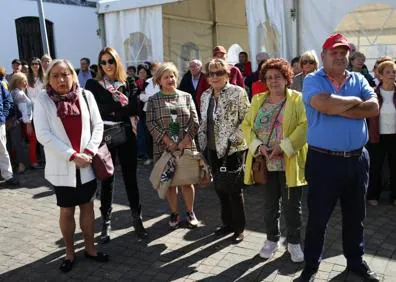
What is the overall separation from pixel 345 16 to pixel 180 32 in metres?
4.89

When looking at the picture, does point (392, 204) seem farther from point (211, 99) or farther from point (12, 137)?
point (12, 137)

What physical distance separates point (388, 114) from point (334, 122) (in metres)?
2.37

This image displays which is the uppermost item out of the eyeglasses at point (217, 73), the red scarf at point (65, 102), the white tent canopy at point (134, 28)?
the white tent canopy at point (134, 28)

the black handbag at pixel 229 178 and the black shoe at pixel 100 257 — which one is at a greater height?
the black handbag at pixel 229 178

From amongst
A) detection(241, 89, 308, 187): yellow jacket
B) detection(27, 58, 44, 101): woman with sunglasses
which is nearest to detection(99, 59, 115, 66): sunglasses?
detection(241, 89, 308, 187): yellow jacket

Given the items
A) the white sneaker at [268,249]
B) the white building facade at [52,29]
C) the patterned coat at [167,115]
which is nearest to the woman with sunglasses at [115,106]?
the patterned coat at [167,115]

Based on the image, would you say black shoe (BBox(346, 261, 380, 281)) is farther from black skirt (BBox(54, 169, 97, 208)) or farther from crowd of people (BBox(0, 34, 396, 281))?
black skirt (BBox(54, 169, 97, 208))

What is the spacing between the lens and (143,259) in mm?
4074

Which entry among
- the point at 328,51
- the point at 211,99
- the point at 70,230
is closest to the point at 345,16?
the point at 211,99

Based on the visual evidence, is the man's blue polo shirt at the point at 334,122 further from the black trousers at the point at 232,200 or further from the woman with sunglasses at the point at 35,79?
the woman with sunglasses at the point at 35,79

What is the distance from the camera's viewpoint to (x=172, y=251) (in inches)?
166

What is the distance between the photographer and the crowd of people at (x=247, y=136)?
316 cm

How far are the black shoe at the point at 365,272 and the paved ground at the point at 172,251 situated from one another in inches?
2.5

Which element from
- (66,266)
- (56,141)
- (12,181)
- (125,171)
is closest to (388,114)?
(125,171)
